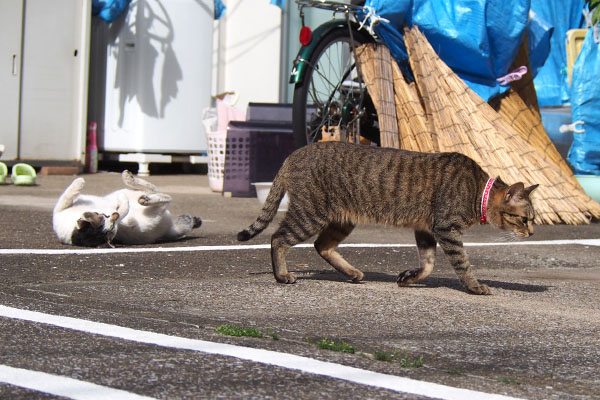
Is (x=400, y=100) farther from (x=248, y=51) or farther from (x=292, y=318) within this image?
(x=248, y=51)

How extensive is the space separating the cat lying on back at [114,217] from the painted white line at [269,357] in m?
2.05

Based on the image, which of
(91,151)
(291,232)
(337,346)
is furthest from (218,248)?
(91,151)

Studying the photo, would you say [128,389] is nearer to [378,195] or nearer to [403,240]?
[378,195]

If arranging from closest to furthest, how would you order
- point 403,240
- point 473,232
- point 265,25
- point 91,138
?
point 403,240
point 473,232
point 91,138
point 265,25

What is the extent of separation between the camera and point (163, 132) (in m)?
12.1

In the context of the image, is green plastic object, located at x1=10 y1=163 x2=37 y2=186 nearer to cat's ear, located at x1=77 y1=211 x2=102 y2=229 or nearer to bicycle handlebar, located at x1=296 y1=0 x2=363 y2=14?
bicycle handlebar, located at x1=296 y1=0 x2=363 y2=14

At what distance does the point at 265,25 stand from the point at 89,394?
10697mm

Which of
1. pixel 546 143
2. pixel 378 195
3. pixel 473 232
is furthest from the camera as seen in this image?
pixel 546 143

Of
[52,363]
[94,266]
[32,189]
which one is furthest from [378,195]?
[32,189]

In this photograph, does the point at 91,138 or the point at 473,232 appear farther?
the point at 91,138

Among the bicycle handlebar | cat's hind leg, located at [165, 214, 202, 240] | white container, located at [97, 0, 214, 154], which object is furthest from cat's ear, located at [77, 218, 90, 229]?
white container, located at [97, 0, 214, 154]

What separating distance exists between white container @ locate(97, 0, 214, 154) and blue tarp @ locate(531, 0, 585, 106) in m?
4.63

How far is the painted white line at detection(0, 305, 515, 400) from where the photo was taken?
2885 millimetres

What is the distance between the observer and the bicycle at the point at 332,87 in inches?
315
